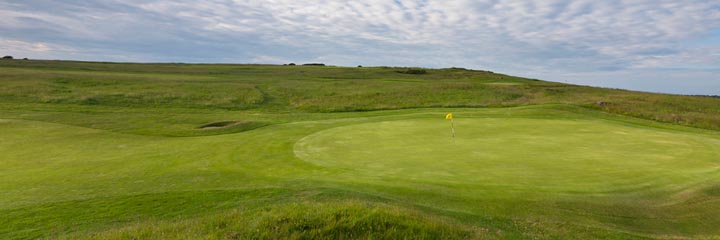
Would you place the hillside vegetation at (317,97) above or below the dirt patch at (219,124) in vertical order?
above

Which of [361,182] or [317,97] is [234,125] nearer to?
[361,182]

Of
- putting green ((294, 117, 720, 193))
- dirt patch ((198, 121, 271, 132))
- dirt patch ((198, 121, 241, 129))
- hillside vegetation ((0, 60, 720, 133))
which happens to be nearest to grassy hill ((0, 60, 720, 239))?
putting green ((294, 117, 720, 193))

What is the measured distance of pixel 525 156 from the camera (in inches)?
504

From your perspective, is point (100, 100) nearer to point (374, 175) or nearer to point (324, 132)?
point (324, 132)

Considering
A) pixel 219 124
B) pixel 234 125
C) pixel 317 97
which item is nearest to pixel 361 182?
pixel 234 125

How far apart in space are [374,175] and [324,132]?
26.1 feet

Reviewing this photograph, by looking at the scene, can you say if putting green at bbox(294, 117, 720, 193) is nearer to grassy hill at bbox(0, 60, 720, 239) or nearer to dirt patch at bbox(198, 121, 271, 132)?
grassy hill at bbox(0, 60, 720, 239)

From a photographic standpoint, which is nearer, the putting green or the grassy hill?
the grassy hill

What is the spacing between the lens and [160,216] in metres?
8.30

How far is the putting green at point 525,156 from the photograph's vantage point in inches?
403

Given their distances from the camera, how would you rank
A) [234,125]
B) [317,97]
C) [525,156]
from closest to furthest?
1. [525,156]
2. [234,125]
3. [317,97]

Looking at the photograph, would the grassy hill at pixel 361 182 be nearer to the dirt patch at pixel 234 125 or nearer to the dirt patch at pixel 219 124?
the dirt patch at pixel 234 125

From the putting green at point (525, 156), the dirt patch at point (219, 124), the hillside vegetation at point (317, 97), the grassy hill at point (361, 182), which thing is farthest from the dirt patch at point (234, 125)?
the hillside vegetation at point (317, 97)

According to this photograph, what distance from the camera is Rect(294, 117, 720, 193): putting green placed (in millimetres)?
10234
